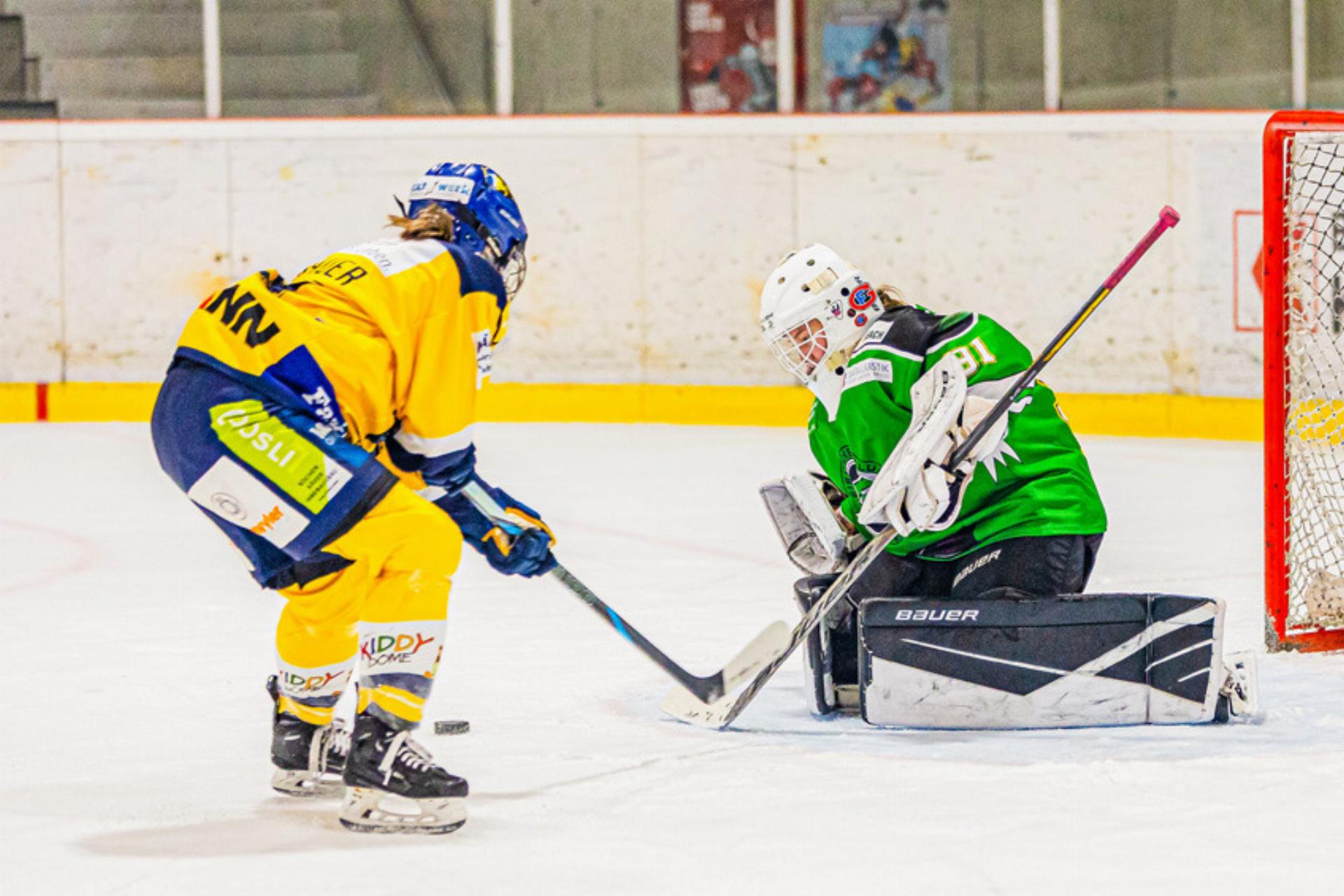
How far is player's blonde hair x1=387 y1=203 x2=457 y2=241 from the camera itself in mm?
3076

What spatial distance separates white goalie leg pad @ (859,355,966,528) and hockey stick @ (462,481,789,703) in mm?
312

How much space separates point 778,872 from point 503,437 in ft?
17.3

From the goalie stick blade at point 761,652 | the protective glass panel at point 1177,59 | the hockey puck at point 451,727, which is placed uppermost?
the protective glass panel at point 1177,59

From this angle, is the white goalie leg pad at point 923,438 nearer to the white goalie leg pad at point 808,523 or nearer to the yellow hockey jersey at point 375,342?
the white goalie leg pad at point 808,523

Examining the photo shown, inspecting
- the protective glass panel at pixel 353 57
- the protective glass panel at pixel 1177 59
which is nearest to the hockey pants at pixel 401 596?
the protective glass panel at pixel 1177 59

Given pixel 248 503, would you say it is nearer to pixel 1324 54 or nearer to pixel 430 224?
pixel 430 224

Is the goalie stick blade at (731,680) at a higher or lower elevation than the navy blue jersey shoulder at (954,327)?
lower

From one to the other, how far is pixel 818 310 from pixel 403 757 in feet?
3.71

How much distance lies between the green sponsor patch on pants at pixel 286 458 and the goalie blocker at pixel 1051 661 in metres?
1.04

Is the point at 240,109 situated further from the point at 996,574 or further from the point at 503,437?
the point at 996,574

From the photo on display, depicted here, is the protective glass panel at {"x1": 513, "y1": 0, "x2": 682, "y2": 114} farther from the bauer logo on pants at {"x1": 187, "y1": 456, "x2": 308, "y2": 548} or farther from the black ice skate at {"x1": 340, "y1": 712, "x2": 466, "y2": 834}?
the black ice skate at {"x1": 340, "y1": 712, "x2": 466, "y2": 834}

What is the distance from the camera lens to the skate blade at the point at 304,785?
3.17 m

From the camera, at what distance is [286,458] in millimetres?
2895

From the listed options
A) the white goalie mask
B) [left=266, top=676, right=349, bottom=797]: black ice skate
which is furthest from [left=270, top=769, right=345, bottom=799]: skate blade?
the white goalie mask
